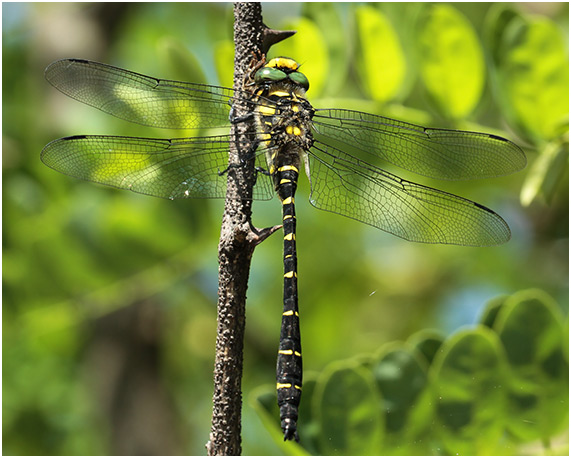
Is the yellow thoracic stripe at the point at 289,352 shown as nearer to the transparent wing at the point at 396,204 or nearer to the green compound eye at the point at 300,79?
the transparent wing at the point at 396,204

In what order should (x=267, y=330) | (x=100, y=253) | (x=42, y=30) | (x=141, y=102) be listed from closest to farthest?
(x=141, y=102) → (x=100, y=253) → (x=267, y=330) → (x=42, y=30)

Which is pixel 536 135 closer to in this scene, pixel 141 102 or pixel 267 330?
pixel 141 102

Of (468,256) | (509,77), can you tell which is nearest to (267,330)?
(468,256)

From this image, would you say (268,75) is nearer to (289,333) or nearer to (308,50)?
(308,50)

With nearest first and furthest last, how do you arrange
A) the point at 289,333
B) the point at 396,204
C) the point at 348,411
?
the point at 348,411
the point at 289,333
the point at 396,204

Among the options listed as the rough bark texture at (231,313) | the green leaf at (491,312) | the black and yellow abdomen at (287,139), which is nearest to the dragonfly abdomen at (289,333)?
the black and yellow abdomen at (287,139)

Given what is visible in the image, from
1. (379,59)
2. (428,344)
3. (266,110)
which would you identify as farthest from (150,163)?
(428,344)
